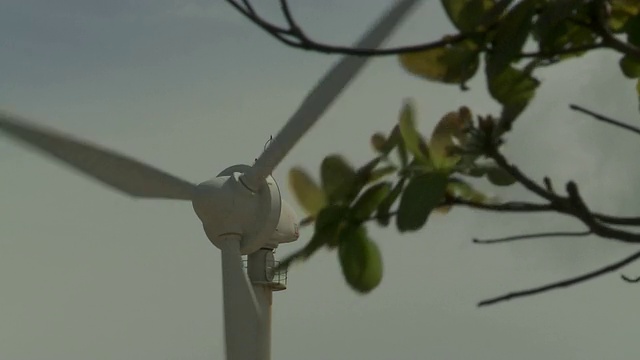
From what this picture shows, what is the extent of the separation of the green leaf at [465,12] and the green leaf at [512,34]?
53 millimetres

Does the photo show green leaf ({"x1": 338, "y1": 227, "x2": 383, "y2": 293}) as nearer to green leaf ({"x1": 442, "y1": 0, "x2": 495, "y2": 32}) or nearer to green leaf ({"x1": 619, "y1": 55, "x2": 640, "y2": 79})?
green leaf ({"x1": 442, "y1": 0, "x2": 495, "y2": 32})

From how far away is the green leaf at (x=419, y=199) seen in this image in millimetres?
1861

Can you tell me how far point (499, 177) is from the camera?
2098 millimetres

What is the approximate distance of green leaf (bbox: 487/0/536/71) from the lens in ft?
6.15

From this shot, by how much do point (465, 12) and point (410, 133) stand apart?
171mm

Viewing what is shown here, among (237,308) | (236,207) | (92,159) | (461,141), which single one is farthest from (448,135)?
(236,207)

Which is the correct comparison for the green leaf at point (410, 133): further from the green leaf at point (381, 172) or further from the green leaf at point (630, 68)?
the green leaf at point (630, 68)

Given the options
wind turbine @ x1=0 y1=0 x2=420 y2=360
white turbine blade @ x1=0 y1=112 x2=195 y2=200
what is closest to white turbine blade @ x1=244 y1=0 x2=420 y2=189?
wind turbine @ x1=0 y1=0 x2=420 y2=360

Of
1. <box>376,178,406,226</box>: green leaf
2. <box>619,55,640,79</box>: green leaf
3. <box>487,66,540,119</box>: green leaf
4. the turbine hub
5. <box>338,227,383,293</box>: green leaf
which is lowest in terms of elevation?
<box>338,227,383,293</box>: green leaf

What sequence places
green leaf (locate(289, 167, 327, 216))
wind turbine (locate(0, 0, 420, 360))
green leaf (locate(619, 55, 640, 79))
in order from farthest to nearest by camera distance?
wind turbine (locate(0, 0, 420, 360)) → green leaf (locate(619, 55, 640, 79)) → green leaf (locate(289, 167, 327, 216))

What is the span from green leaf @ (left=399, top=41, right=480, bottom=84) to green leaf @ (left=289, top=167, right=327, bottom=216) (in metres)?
0.23

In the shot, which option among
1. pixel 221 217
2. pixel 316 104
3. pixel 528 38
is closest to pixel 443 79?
pixel 528 38

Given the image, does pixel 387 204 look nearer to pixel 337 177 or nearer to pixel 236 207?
pixel 337 177

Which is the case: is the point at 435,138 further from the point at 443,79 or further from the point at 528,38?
the point at 528,38
